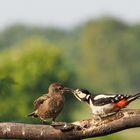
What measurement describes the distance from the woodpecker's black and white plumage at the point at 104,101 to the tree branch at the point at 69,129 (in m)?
0.26

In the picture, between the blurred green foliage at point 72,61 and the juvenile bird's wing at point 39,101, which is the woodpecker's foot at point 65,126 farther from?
the blurred green foliage at point 72,61

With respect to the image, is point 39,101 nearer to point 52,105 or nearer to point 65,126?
point 52,105

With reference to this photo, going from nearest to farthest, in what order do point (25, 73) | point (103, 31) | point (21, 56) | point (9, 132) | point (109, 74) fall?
point (9, 132) < point (25, 73) < point (21, 56) < point (109, 74) < point (103, 31)

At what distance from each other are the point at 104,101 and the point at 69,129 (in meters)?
0.82

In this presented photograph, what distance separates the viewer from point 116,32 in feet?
397

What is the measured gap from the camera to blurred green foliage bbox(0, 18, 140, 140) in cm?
6738

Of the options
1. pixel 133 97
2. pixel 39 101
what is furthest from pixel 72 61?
pixel 133 97

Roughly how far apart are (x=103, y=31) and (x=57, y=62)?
143ft

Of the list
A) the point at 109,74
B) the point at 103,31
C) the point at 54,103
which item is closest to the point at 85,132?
the point at 54,103

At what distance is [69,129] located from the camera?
7.64m

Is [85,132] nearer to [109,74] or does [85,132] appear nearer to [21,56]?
[21,56]

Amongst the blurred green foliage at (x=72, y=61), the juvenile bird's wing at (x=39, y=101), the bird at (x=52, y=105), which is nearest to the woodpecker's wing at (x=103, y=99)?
the bird at (x=52, y=105)

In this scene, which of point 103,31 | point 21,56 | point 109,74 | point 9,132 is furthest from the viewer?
point 103,31

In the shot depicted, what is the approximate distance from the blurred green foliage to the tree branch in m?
44.3
